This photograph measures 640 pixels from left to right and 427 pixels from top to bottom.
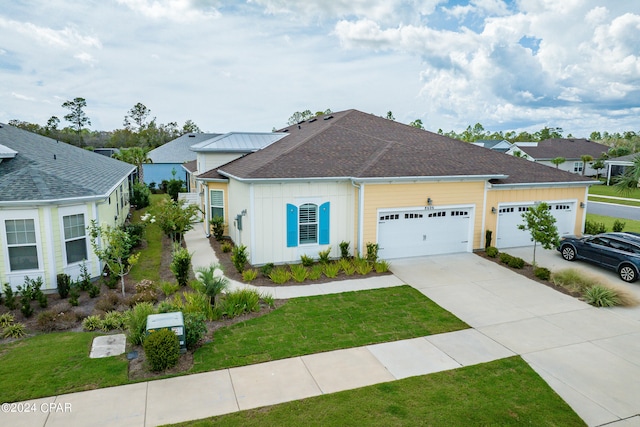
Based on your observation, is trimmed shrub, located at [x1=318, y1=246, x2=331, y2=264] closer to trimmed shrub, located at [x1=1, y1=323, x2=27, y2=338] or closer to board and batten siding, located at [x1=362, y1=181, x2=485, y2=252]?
board and batten siding, located at [x1=362, y1=181, x2=485, y2=252]

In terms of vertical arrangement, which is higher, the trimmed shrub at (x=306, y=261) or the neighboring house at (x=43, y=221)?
the neighboring house at (x=43, y=221)

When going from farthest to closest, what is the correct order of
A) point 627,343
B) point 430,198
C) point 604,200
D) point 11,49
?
point 604,200
point 11,49
point 430,198
point 627,343

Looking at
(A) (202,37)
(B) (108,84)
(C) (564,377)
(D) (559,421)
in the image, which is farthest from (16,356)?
(B) (108,84)

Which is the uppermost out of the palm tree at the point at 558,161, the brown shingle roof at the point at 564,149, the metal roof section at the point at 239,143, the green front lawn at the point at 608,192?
the brown shingle roof at the point at 564,149

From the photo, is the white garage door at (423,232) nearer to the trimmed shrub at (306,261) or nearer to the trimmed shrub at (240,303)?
the trimmed shrub at (306,261)

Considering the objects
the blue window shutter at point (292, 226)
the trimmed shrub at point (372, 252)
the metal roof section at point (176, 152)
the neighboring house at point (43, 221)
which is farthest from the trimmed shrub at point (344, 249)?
the metal roof section at point (176, 152)

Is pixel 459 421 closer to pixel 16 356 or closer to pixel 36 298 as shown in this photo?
pixel 16 356

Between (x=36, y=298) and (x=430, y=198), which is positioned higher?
(x=430, y=198)
